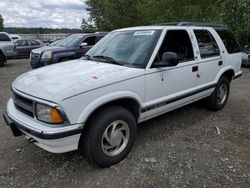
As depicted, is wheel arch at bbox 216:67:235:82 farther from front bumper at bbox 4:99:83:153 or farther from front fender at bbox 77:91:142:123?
front bumper at bbox 4:99:83:153

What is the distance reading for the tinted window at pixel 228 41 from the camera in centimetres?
533

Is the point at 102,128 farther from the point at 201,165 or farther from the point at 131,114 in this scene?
the point at 201,165

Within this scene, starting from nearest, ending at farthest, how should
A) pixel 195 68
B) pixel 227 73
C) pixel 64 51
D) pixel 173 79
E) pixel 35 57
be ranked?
pixel 173 79 < pixel 195 68 < pixel 227 73 < pixel 64 51 < pixel 35 57

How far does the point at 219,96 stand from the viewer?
5445 millimetres

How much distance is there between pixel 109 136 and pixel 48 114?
2.86 ft

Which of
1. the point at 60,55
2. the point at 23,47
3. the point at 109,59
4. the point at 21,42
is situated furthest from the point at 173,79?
the point at 21,42

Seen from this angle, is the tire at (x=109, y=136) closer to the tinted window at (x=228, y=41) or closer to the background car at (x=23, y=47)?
the tinted window at (x=228, y=41)

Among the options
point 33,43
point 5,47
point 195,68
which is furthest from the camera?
point 33,43

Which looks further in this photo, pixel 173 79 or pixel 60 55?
pixel 60 55

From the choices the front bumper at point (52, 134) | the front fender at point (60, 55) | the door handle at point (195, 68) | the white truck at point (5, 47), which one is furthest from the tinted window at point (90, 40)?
the front bumper at point (52, 134)

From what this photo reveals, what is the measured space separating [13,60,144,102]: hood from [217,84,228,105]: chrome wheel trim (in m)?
2.63

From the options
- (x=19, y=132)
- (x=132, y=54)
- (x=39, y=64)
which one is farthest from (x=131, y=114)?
(x=39, y=64)

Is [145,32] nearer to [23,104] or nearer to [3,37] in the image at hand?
[23,104]

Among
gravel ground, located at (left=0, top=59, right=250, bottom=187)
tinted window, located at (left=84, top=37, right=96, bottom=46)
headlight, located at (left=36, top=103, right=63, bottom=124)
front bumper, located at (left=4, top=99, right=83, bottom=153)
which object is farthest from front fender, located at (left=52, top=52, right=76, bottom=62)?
headlight, located at (left=36, top=103, right=63, bottom=124)
